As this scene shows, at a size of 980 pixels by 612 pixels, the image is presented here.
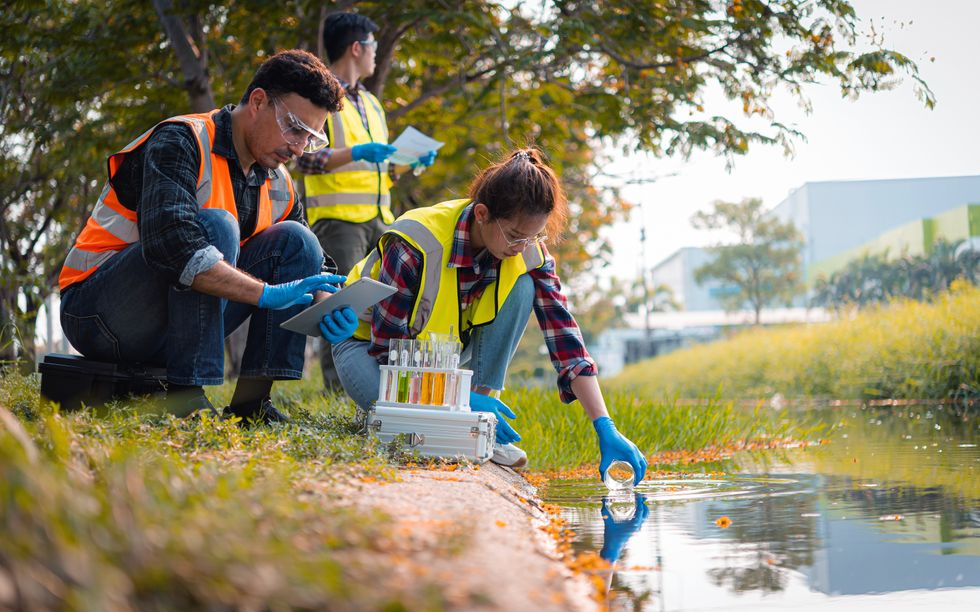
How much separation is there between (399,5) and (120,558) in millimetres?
6298

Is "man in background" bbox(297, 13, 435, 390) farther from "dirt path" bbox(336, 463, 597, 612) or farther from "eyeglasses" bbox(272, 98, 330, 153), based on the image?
"dirt path" bbox(336, 463, 597, 612)

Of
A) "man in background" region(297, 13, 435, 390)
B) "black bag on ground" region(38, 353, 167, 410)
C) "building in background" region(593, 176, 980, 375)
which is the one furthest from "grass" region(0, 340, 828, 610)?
"building in background" region(593, 176, 980, 375)

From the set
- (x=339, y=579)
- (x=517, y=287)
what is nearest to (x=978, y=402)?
(x=517, y=287)

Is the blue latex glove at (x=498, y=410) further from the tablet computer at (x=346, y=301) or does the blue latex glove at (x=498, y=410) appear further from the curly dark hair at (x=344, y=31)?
the curly dark hair at (x=344, y=31)

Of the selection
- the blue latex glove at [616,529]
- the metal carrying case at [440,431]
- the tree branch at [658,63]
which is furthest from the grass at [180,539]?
the tree branch at [658,63]

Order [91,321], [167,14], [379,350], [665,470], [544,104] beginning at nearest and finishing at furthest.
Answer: [91,321], [379,350], [665,470], [167,14], [544,104]

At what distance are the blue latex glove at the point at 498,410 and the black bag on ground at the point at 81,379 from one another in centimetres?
107

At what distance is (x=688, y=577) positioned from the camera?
7.13ft

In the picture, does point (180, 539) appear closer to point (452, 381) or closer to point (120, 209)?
point (452, 381)

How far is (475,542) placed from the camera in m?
1.62

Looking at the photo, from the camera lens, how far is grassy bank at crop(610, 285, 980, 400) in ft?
30.2

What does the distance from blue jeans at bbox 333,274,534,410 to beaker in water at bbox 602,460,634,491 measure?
0.52 m

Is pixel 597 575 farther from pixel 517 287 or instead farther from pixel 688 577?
pixel 517 287

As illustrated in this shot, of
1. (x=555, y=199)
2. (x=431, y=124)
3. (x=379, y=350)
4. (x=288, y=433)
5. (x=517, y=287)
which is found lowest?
(x=288, y=433)
